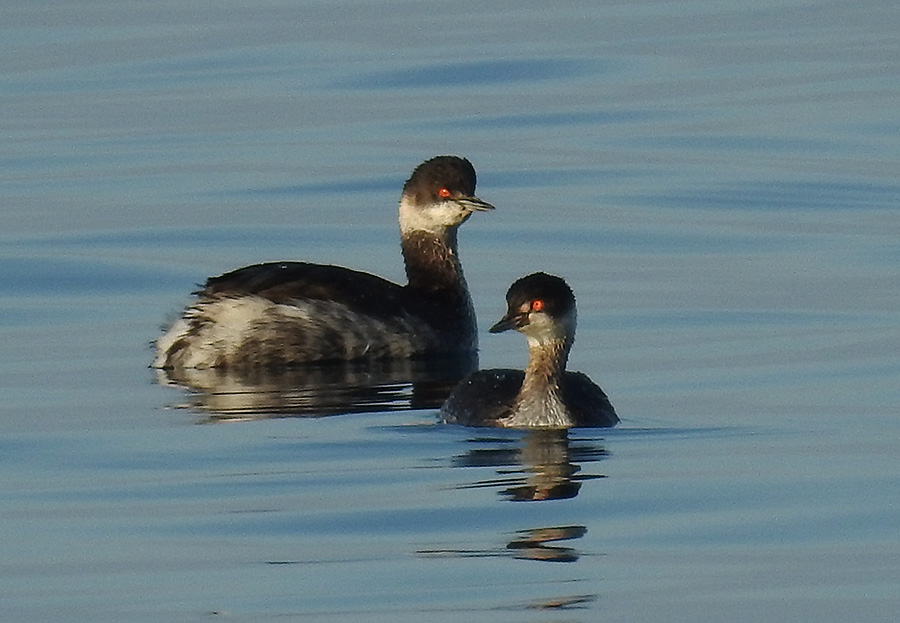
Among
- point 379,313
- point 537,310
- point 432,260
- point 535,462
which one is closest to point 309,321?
point 379,313

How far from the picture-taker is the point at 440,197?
16609mm

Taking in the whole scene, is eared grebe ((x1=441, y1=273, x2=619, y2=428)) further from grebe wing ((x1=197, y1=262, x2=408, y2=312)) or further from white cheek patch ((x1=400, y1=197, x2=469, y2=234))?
white cheek patch ((x1=400, y1=197, x2=469, y2=234))

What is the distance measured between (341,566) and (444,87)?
1943 cm

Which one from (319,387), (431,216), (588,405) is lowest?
(588,405)

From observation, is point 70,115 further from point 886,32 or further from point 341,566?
point 341,566

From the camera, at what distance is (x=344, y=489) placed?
36.8 ft

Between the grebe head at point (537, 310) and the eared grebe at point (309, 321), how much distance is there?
2577 mm

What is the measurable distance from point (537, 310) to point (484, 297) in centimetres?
481

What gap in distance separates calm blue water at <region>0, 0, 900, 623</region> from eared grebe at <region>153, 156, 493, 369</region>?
345 millimetres

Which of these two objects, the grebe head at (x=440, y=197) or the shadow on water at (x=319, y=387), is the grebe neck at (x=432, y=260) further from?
the shadow on water at (x=319, y=387)

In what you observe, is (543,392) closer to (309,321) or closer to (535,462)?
(535,462)

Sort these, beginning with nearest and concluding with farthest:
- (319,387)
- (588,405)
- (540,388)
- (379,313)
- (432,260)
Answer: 1. (588,405)
2. (540,388)
3. (319,387)
4. (379,313)
5. (432,260)

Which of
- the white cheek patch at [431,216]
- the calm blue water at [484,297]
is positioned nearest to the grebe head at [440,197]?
the white cheek patch at [431,216]

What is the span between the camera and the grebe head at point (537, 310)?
12.9 m
